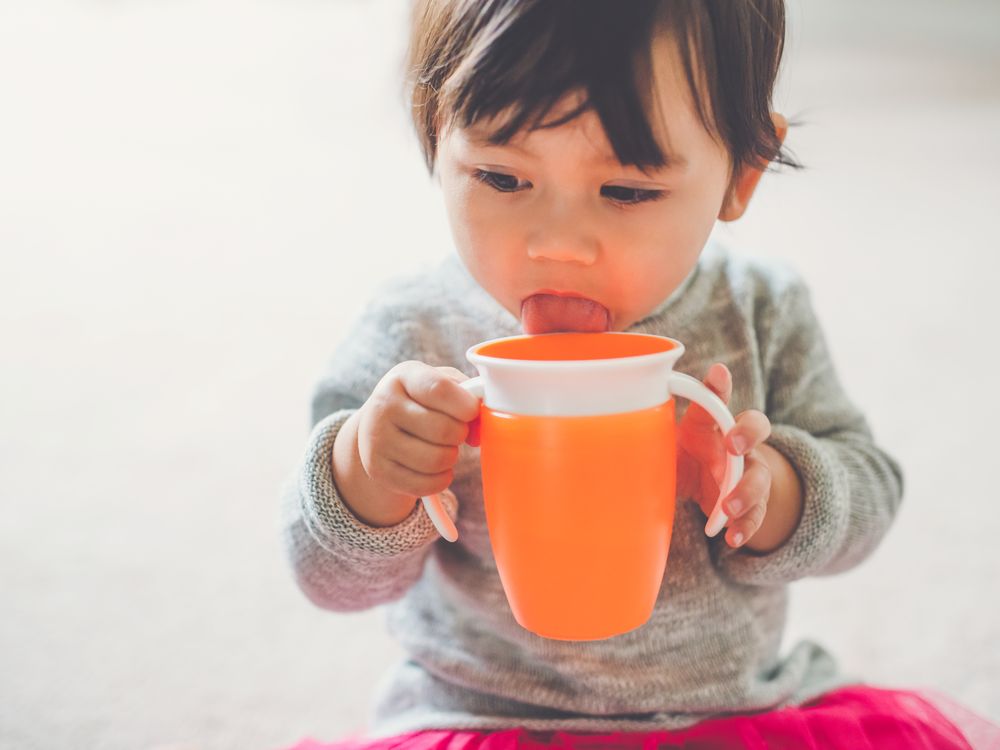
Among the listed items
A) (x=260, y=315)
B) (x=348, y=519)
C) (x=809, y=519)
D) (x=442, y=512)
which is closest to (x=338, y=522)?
(x=348, y=519)

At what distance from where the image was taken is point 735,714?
722mm

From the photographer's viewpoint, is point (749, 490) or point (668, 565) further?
point (668, 565)

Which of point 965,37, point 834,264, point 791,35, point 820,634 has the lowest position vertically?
point 820,634

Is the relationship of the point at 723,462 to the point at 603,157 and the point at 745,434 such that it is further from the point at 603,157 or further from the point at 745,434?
the point at 603,157

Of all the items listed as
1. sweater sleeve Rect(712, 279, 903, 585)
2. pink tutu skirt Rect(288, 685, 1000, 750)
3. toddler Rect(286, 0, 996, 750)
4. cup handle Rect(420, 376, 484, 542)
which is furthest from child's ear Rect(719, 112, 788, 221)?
pink tutu skirt Rect(288, 685, 1000, 750)

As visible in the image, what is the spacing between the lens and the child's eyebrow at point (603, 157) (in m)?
0.53

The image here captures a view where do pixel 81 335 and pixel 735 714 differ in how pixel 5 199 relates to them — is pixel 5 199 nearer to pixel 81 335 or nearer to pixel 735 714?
pixel 81 335

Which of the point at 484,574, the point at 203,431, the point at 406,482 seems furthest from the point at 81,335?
the point at 406,482

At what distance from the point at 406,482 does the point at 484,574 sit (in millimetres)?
213

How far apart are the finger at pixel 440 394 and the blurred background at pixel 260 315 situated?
10.7 inches

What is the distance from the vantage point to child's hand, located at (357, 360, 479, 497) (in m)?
0.52

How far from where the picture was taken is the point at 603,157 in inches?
20.7

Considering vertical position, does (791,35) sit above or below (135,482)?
above

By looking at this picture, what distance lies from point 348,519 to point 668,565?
9.8 inches
